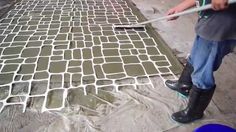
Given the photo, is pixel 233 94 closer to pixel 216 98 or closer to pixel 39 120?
pixel 216 98

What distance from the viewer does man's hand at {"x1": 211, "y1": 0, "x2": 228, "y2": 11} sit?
4.00 ft

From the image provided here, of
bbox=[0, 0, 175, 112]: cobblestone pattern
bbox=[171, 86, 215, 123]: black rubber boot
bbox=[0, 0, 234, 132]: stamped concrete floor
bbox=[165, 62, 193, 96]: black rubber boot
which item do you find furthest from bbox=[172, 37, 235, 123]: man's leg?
bbox=[0, 0, 175, 112]: cobblestone pattern

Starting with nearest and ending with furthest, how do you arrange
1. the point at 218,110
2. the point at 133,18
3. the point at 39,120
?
the point at 39,120 < the point at 218,110 < the point at 133,18

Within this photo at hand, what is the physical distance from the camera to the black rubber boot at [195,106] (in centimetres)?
161

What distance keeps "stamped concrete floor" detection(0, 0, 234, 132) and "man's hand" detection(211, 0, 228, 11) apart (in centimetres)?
87

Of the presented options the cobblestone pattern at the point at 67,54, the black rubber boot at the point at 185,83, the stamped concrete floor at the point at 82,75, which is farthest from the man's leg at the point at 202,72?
the cobblestone pattern at the point at 67,54

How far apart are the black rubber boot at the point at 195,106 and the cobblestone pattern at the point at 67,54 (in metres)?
0.52

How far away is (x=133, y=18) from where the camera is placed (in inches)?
141

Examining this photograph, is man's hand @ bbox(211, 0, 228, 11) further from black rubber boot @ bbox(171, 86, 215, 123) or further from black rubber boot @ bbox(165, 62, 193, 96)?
black rubber boot @ bbox(165, 62, 193, 96)

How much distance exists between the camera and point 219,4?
123 cm

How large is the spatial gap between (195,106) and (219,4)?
74cm

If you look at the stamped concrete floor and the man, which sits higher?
the man

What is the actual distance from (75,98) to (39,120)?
34 centimetres

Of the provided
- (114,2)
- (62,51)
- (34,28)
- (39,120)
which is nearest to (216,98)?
(39,120)
